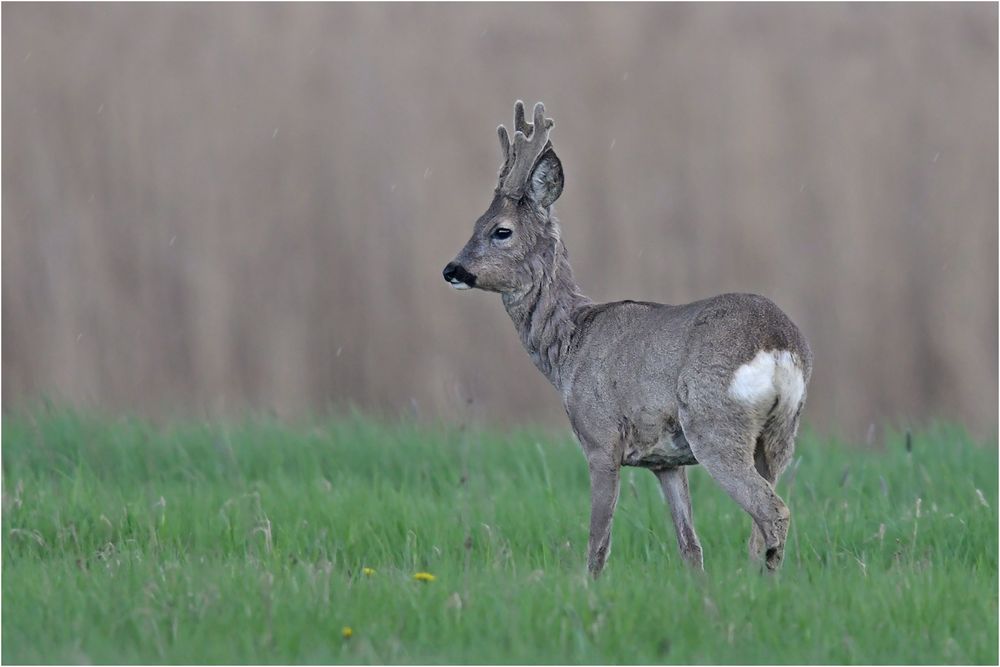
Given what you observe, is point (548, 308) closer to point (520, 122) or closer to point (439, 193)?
point (520, 122)

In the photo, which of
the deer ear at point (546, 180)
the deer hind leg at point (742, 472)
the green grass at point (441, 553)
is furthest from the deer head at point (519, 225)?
the deer hind leg at point (742, 472)

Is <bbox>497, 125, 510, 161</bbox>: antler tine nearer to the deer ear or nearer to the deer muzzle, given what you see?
the deer ear

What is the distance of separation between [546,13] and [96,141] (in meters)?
3.56

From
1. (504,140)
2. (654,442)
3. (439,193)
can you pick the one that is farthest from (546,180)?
(439,193)

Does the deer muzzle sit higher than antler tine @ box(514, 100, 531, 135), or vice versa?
antler tine @ box(514, 100, 531, 135)

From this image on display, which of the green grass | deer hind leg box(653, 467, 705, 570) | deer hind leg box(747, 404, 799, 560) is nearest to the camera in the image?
the green grass

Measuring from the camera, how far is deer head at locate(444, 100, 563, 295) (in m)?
6.61

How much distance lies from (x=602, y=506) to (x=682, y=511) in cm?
42

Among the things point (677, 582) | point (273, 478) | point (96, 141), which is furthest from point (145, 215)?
point (677, 582)

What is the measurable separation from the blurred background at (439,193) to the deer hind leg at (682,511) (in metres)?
3.61

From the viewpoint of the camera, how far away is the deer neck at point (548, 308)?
6.61 meters

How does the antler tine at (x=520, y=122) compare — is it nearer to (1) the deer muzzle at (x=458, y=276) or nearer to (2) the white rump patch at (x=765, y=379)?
(1) the deer muzzle at (x=458, y=276)

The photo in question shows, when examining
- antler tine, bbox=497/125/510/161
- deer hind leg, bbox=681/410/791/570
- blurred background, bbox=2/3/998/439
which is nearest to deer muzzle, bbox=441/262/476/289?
antler tine, bbox=497/125/510/161

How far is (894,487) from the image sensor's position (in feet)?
26.9
